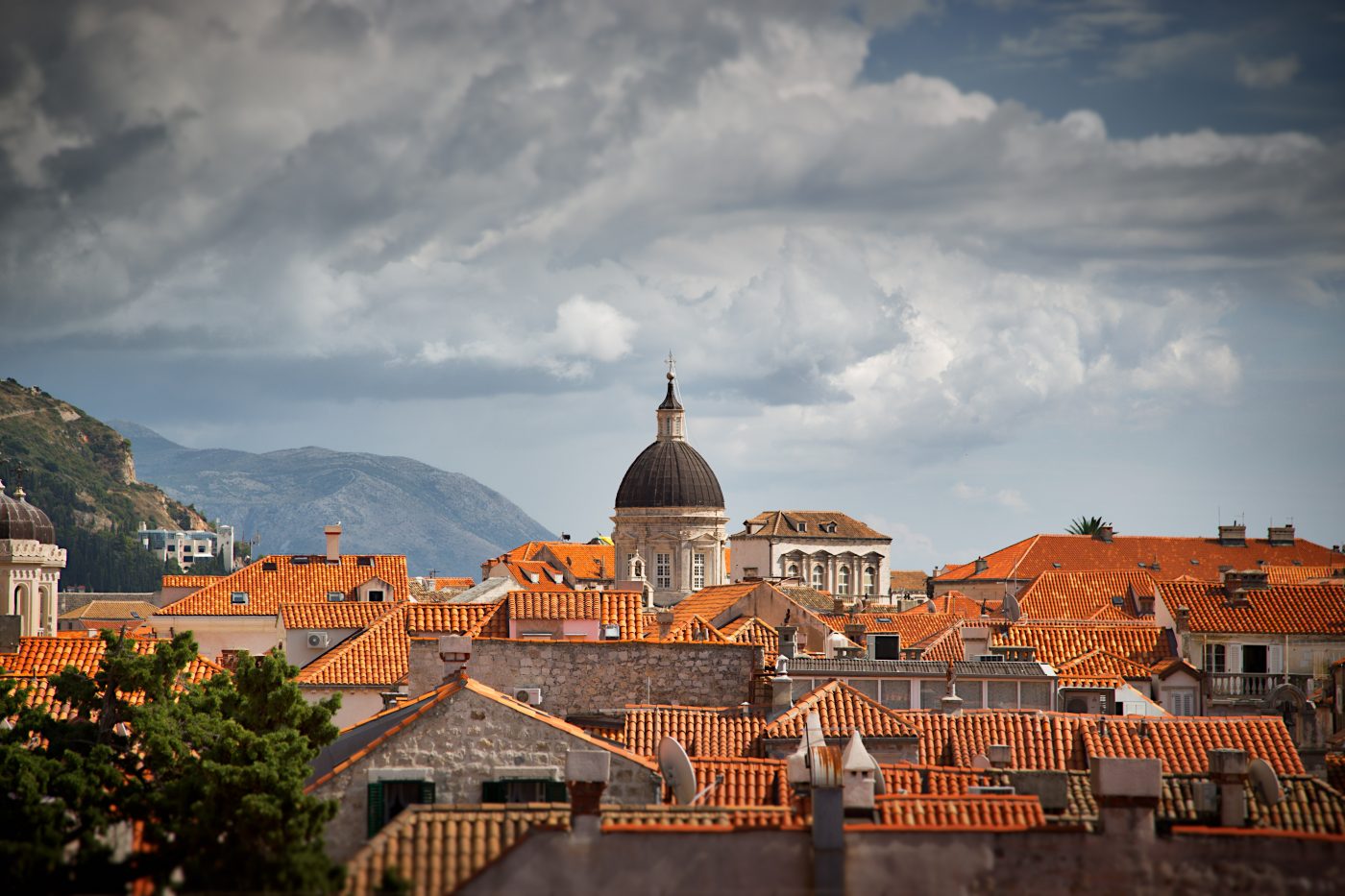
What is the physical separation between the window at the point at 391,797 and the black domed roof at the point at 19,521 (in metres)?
52.6

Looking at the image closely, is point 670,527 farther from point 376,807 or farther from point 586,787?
point 586,787

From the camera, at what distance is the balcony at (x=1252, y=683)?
58969 mm

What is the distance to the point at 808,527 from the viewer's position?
588 ft

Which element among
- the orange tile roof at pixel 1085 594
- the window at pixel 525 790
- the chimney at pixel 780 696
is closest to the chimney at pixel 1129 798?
the window at pixel 525 790

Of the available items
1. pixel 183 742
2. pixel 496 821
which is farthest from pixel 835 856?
pixel 183 742

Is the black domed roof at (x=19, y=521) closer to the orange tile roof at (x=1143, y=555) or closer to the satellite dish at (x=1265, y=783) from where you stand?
the satellite dish at (x=1265, y=783)

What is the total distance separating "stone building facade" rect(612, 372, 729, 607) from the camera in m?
138

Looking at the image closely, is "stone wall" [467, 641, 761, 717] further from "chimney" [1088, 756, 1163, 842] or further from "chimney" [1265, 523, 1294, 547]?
"chimney" [1265, 523, 1294, 547]

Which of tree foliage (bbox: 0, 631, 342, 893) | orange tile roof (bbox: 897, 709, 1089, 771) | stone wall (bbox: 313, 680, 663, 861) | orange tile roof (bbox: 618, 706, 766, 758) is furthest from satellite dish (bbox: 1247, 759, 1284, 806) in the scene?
tree foliage (bbox: 0, 631, 342, 893)

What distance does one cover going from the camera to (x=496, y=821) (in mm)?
17516

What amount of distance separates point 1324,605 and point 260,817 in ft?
167

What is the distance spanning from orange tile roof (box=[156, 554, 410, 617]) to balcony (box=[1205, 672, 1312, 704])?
31752 mm

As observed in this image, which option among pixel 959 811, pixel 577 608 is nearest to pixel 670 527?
pixel 577 608

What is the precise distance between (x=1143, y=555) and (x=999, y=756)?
111 meters
